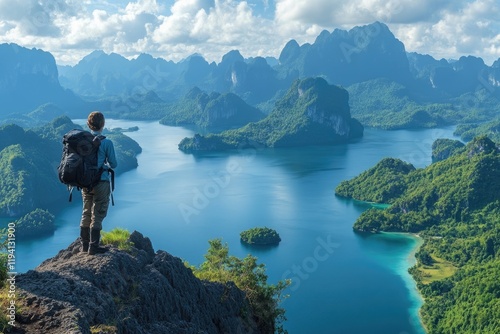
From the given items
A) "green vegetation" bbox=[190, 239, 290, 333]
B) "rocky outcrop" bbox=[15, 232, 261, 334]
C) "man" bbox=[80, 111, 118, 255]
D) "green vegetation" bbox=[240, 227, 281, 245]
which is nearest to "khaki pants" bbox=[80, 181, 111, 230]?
"man" bbox=[80, 111, 118, 255]

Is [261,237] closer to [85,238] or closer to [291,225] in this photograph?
[291,225]

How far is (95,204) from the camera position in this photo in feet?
25.1

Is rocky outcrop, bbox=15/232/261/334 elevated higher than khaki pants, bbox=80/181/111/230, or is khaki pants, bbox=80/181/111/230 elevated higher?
khaki pants, bbox=80/181/111/230

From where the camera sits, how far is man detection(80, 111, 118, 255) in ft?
24.0

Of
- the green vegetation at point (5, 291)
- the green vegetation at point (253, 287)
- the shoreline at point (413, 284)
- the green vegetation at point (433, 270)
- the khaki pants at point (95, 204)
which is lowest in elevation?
the shoreline at point (413, 284)

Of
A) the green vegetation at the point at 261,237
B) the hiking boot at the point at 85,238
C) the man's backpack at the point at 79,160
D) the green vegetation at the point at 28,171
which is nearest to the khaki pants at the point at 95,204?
the hiking boot at the point at 85,238

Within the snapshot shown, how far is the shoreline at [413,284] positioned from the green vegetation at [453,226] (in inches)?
20.8

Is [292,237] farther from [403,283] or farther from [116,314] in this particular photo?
[116,314]

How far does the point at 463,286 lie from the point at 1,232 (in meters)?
33.7

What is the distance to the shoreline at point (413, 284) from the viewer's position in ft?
113

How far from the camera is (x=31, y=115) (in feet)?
620

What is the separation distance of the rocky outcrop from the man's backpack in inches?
49.4

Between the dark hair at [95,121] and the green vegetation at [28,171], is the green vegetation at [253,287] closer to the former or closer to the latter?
the dark hair at [95,121]

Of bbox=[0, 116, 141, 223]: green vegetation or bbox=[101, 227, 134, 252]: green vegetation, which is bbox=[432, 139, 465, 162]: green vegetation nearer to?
bbox=[0, 116, 141, 223]: green vegetation
